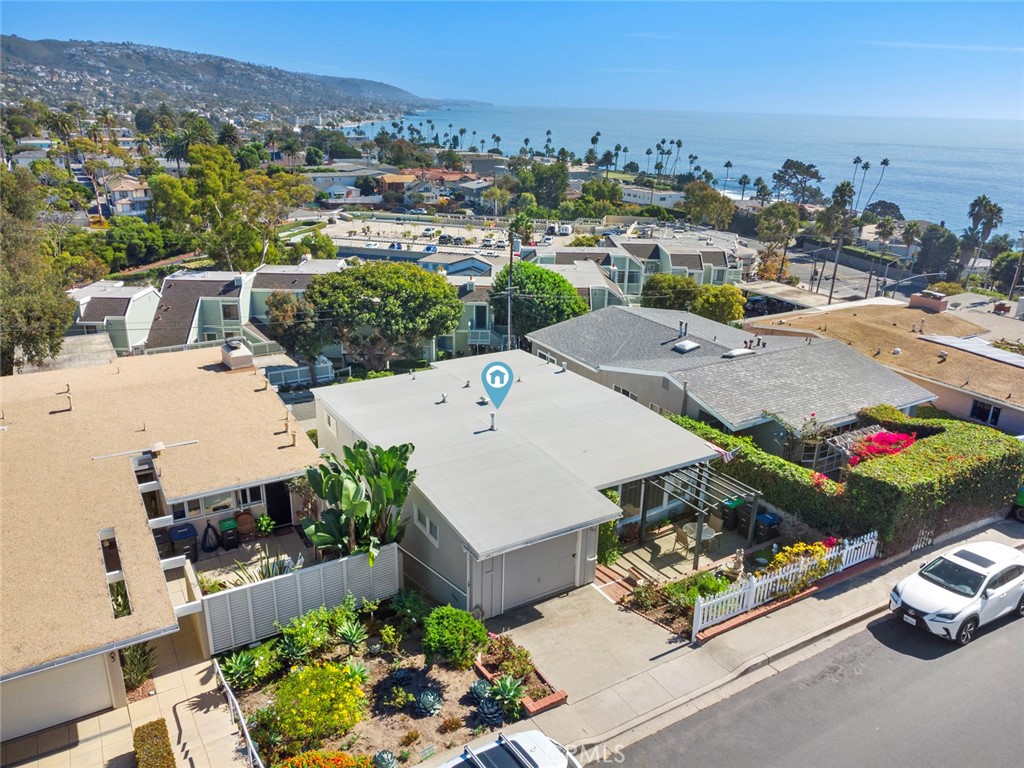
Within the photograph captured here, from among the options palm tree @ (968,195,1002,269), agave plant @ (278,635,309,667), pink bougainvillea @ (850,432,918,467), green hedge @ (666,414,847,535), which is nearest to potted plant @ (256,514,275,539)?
agave plant @ (278,635,309,667)

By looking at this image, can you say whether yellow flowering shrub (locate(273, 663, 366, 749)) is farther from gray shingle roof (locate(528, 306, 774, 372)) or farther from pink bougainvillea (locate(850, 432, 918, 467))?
gray shingle roof (locate(528, 306, 774, 372))

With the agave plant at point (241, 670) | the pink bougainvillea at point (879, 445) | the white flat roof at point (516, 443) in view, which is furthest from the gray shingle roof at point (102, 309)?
the pink bougainvillea at point (879, 445)

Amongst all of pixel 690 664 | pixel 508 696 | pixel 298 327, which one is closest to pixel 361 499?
pixel 508 696

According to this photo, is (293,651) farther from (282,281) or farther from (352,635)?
(282,281)

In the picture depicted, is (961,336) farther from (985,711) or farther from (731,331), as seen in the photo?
(985,711)

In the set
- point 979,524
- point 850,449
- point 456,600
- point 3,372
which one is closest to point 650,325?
point 850,449

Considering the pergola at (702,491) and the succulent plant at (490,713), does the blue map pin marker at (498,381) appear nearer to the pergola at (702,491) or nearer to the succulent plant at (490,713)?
the pergola at (702,491)
